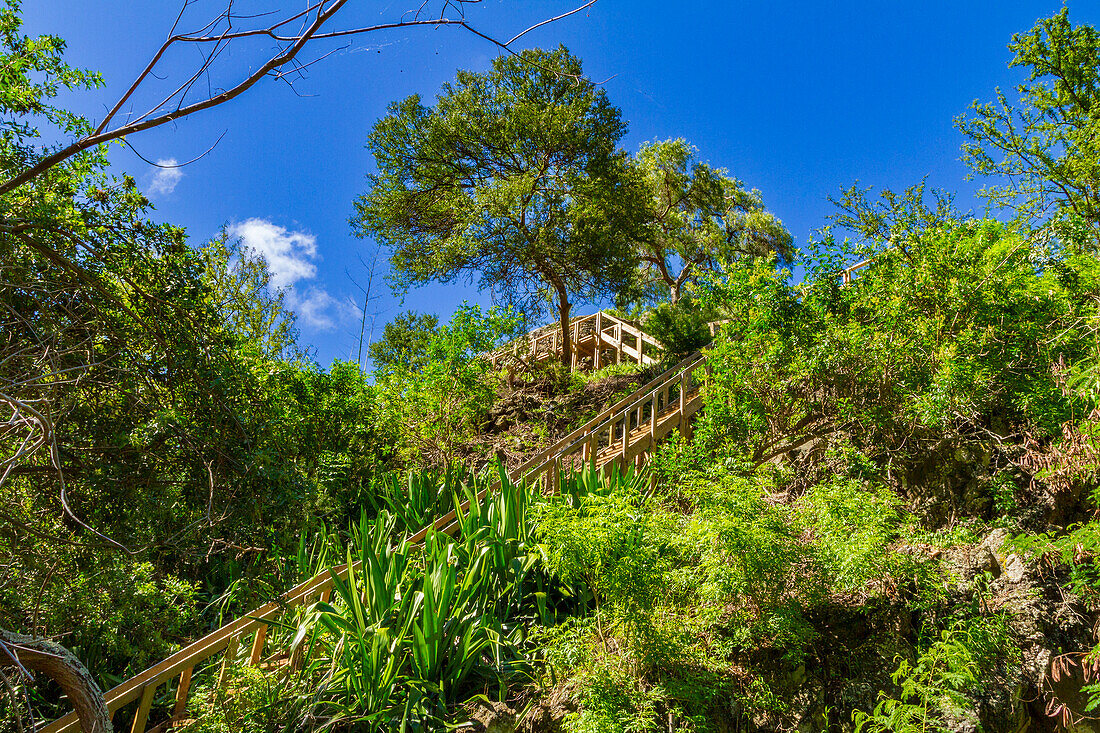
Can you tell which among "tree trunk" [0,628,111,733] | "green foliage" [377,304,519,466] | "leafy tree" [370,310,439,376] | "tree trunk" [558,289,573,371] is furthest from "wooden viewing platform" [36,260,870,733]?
"leafy tree" [370,310,439,376]

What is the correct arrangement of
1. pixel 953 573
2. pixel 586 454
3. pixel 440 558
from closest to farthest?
pixel 953 573, pixel 440 558, pixel 586 454

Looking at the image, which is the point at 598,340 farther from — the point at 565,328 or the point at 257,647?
the point at 257,647

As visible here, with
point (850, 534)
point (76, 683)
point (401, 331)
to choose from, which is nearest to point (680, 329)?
point (850, 534)

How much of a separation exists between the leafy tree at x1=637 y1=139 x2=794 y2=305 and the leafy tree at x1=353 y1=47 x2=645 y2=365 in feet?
21.9

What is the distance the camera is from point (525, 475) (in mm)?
6801

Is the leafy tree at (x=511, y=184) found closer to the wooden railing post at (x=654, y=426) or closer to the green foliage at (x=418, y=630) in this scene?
the wooden railing post at (x=654, y=426)

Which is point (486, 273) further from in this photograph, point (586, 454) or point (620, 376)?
point (586, 454)

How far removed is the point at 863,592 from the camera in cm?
501

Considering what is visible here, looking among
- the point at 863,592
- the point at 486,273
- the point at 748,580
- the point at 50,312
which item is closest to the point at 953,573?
the point at 863,592

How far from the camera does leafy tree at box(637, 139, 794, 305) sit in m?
20.7

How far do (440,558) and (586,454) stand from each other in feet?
11.0

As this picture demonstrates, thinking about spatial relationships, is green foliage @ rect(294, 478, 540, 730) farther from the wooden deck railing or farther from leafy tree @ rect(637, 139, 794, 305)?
leafy tree @ rect(637, 139, 794, 305)

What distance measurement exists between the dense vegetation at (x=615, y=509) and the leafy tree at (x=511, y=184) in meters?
4.83

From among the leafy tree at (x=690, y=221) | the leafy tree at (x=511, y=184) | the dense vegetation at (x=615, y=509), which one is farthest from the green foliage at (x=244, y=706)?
the leafy tree at (x=690, y=221)
